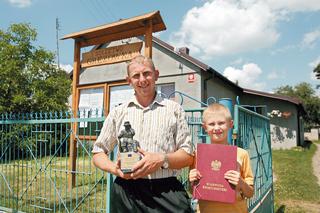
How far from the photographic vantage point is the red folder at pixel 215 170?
174cm

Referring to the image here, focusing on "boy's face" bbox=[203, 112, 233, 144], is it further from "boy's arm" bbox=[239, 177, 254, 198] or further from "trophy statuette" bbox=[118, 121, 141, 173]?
"trophy statuette" bbox=[118, 121, 141, 173]

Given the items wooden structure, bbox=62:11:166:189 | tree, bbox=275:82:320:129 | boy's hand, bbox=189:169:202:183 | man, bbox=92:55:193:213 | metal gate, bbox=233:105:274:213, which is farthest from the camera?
tree, bbox=275:82:320:129

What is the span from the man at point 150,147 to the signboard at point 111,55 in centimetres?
309

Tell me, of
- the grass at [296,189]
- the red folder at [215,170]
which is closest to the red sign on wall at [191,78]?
the grass at [296,189]

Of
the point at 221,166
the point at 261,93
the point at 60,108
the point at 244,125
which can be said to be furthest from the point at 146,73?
the point at 261,93

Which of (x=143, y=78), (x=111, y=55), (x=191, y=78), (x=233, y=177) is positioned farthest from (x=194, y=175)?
(x=191, y=78)

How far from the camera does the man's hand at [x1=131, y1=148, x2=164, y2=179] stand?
1.58m

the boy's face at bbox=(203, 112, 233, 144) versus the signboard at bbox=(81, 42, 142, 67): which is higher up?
the signboard at bbox=(81, 42, 142, 67)

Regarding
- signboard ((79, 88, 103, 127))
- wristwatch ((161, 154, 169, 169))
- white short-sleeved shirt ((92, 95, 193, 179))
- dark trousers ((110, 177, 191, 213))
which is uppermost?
signboard ((79, 88, 103, 127))

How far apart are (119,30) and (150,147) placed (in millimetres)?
4031

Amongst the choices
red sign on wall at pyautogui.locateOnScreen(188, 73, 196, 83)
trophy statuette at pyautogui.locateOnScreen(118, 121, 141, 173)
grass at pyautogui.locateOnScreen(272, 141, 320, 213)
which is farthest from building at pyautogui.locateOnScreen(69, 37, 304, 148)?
trophy statuette at pyautogui.locateOnScreen(118, 121, 141, 173)

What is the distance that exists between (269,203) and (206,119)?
11.5 ft

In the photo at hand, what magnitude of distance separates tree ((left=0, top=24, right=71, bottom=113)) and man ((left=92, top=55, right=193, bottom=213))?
402 inches

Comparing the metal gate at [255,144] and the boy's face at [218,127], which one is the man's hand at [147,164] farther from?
the metal gate at [255,144]
